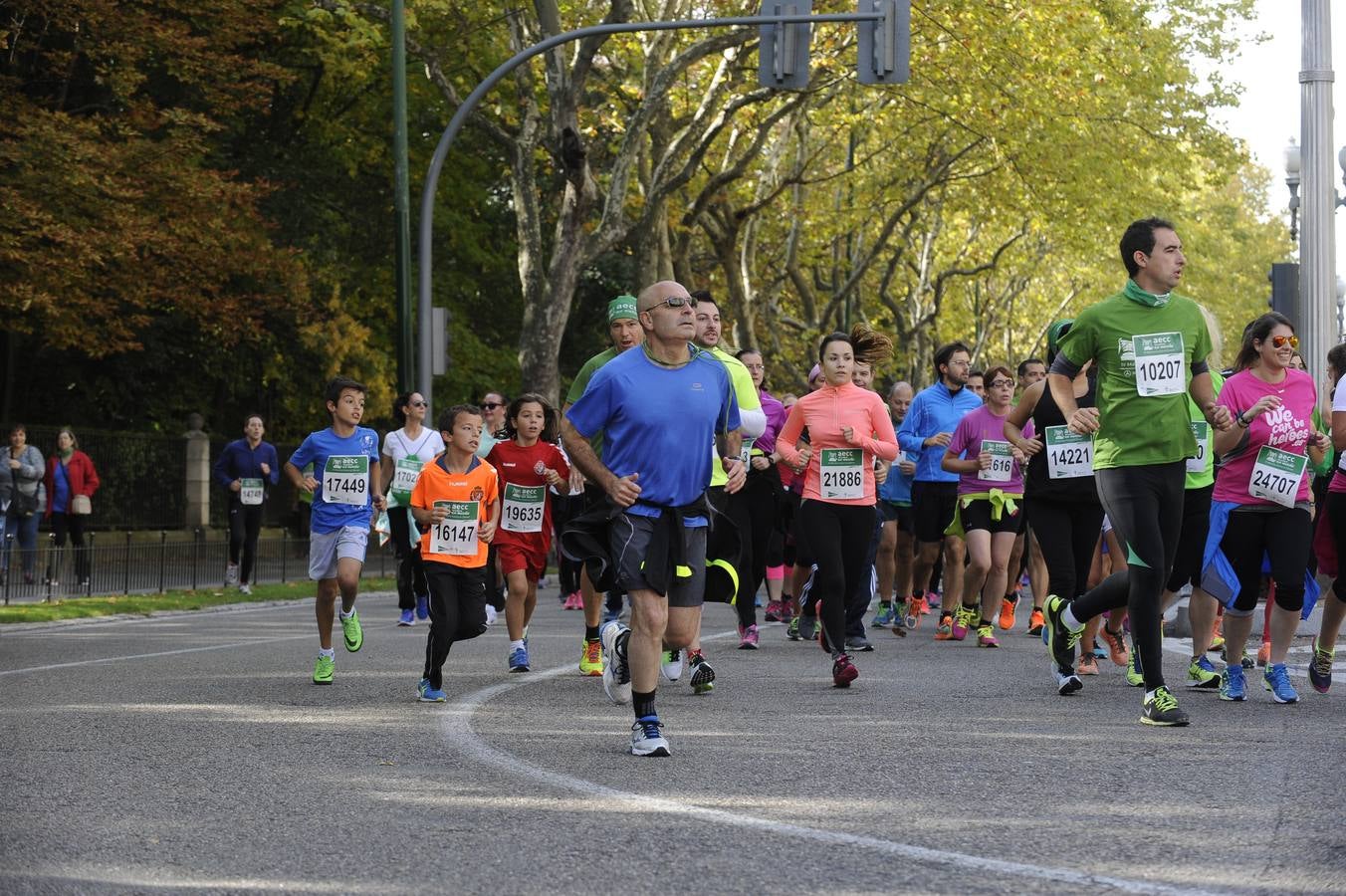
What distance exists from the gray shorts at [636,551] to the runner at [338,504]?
3540 millimetres

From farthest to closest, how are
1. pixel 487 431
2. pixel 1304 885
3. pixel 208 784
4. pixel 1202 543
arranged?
pixel 487 431, pixel 1202 543, pixel 208 784, pixel 1304 885

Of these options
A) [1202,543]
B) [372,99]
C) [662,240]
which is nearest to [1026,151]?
[662,240]

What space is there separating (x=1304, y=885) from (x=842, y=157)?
132 ft

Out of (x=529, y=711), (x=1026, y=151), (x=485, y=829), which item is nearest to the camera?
(x=485, y=829)

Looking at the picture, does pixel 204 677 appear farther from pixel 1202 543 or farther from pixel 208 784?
pixel 1202 543

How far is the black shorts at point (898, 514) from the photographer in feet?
54.2

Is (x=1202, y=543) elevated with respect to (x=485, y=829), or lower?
elevated

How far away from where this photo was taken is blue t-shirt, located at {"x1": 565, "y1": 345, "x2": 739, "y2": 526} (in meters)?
8.52

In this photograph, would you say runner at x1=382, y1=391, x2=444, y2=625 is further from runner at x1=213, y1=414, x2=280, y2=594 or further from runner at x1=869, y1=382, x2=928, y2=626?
runner at x1=213, y1=414, x2=280, y2=594

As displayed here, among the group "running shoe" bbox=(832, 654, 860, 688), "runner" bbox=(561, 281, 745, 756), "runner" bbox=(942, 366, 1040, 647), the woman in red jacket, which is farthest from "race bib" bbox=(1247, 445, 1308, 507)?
the woman in red jacket

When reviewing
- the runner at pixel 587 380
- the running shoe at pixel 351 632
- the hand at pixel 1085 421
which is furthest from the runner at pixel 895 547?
the hand at pixel 1085 421

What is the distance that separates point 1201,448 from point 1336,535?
1095 millimetres

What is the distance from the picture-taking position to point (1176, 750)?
8164 millimetres

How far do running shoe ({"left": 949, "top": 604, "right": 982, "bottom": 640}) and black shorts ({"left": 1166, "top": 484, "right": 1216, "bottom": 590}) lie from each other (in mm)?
4015
